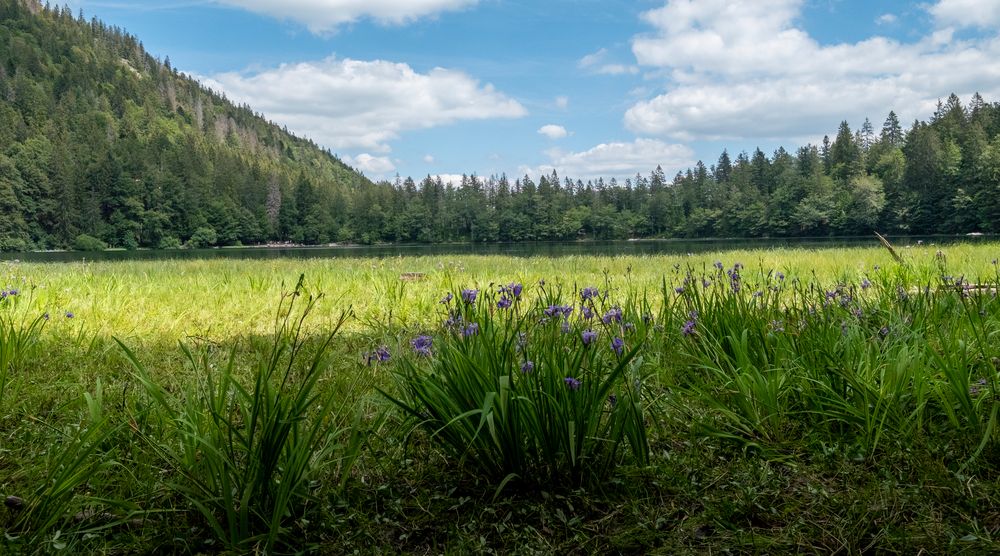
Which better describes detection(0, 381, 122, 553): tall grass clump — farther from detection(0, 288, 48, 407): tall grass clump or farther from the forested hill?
the forested hill

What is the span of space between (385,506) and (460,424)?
368mm

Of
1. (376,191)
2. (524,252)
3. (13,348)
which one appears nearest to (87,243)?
(376,191)

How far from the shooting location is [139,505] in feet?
6.44

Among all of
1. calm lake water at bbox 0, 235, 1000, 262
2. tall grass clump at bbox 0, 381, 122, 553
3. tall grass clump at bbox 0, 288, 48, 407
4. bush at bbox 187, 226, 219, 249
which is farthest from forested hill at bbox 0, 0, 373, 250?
tall grass clump at bbox 0, 381, 122, 553

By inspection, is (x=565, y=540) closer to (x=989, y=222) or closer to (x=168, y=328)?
(x=168, y=328)

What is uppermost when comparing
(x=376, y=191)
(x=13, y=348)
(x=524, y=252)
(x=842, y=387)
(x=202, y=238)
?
(x=376, y=191)

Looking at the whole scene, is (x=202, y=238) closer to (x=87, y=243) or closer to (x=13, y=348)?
(x=87, y=243)

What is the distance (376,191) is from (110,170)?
1986 inches

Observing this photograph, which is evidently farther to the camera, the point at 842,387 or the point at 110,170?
the point at 110,170

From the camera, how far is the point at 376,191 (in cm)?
13062

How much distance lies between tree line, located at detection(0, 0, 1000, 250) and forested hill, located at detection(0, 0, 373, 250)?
0.33 metres

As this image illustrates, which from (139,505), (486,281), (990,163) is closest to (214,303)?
(486,281)

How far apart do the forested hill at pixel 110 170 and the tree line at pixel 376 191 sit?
0.33 m

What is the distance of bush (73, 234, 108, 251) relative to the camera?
85.9 metres
